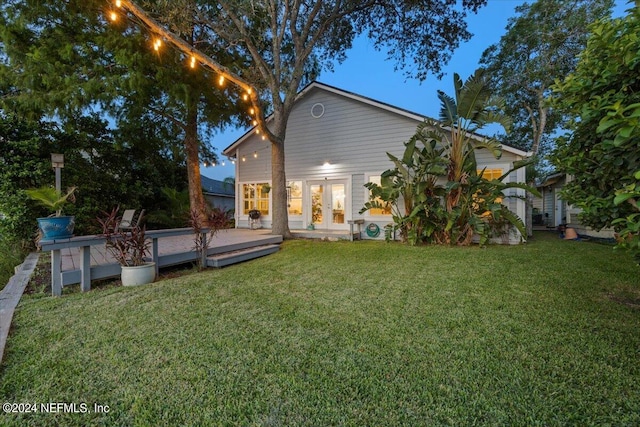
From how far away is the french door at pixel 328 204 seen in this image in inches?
392

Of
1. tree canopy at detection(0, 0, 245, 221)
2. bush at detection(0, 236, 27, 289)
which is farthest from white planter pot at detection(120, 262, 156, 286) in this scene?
tree canopy at detection(0, 0, 245, 221)

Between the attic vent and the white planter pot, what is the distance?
313 inches

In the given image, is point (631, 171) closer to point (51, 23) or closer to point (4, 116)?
point (4, 116)

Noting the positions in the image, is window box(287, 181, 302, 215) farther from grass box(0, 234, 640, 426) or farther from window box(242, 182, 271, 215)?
grass box(0, 234, 640, 426)

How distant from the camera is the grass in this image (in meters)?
1.66

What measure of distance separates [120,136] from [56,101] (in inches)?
83.8

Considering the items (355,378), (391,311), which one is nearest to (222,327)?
(355,378)

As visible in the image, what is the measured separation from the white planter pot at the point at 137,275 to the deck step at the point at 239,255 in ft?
4.09

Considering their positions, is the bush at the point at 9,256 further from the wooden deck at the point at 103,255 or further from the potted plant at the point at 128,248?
the potted plant at the point at 128,248

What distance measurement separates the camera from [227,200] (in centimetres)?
2058

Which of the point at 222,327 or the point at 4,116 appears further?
the point at 4,116

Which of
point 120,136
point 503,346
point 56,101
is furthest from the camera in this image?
point 120,136

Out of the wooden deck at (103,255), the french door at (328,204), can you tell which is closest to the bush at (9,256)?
the wooden deck at (103,255)

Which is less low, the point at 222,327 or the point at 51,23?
the point at 51,23
